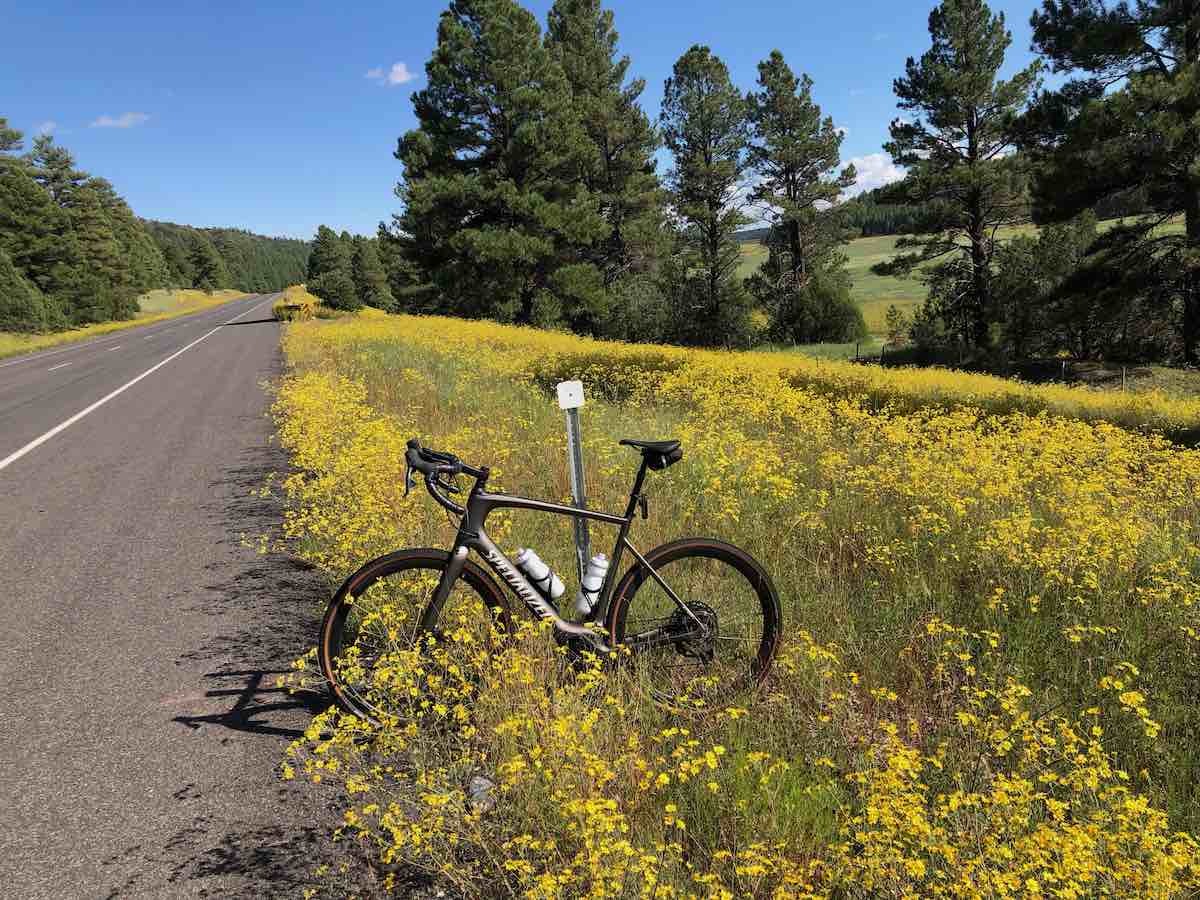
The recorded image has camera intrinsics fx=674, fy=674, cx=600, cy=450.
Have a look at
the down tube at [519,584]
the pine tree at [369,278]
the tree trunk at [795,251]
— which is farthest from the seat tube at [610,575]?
the pine tree at [369,278]

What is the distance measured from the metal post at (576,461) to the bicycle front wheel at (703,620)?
440mm

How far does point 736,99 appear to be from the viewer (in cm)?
3659

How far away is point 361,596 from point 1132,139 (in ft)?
81.9

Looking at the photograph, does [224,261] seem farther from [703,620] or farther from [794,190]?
[703,620]

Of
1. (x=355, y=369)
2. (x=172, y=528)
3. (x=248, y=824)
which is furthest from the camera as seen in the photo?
(x=355, y=369)

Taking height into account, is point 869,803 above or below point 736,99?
below

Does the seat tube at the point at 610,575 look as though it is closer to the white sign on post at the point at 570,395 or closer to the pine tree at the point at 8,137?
the white sign on post at the point at 570,395

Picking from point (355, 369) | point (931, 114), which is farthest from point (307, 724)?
point (931, 114)

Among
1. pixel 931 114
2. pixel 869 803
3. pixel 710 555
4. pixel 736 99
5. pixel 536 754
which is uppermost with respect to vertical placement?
pixel 736 99

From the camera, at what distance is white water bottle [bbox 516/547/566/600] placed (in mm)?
3270

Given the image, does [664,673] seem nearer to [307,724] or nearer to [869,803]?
[869,803]

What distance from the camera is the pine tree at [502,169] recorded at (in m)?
28.7

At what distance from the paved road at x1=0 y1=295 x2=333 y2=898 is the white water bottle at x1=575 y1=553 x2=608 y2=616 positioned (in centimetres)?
147

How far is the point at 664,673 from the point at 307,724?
1.76m
